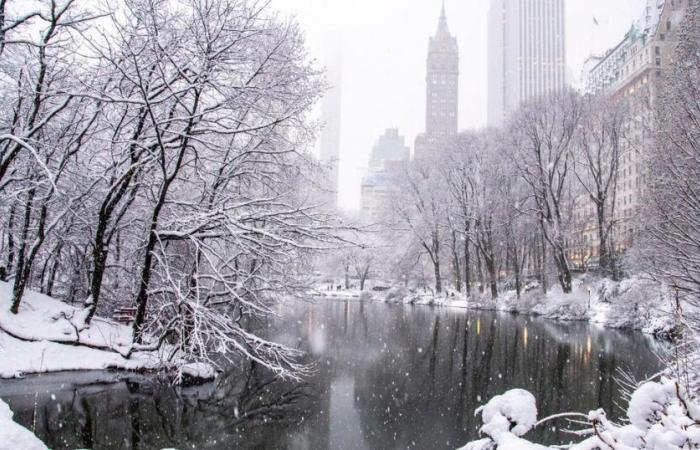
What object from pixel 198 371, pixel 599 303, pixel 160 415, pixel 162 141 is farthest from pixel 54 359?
pixel 599 303

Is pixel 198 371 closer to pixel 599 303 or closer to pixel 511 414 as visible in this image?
pixel 511 414

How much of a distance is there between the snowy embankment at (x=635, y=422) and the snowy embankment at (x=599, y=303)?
1505 cm

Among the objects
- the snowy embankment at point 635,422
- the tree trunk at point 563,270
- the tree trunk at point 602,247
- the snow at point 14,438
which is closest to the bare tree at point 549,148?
the tree trunk at point 563,270

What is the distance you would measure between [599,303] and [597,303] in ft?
0.73

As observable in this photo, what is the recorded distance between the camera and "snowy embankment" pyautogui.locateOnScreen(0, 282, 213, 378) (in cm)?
1017

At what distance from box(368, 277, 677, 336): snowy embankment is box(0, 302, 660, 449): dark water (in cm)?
565

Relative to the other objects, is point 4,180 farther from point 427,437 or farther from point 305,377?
point 427,437

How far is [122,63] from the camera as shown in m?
10.6

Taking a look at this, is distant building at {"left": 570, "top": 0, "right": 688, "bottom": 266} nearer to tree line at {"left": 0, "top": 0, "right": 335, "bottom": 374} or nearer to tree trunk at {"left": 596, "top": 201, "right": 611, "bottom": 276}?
tree trunk at {"left": 596, "top": 201, "right": 611, "bottom": 276}

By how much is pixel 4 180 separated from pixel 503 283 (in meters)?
40.0

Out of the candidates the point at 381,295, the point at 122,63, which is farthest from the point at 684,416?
the point at 381,295

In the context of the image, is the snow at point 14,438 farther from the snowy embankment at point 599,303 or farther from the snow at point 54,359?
the snowy embankment at point 599,303

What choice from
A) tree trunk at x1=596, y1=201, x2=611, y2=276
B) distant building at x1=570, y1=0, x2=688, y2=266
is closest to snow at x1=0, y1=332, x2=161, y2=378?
tree trunk at x1=596, y1=201, x2=611, y2=276

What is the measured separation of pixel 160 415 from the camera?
29.0ft
